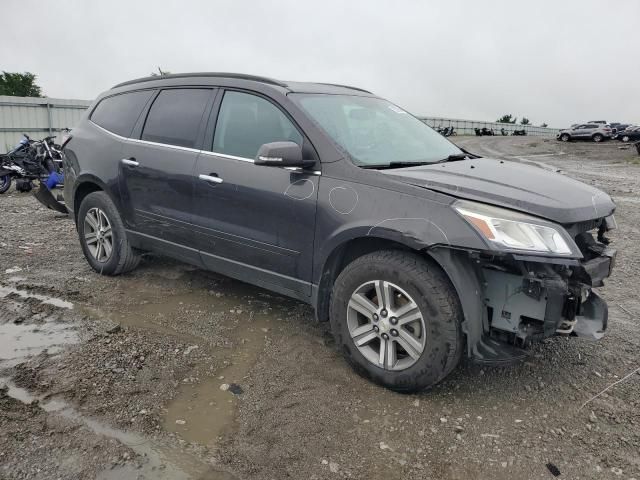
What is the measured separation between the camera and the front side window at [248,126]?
149 inches

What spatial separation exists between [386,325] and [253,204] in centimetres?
129

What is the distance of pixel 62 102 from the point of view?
16.5m

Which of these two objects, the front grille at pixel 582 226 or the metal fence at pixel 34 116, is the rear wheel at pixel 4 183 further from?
the front grille at pixel 582 226

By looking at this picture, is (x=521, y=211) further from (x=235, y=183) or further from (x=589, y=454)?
(x=235, y=183)

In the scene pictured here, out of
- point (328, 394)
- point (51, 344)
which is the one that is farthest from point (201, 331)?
point (328, 394)

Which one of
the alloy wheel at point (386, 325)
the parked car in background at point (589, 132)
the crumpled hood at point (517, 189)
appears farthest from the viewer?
the parked car in background at point (589, 132)

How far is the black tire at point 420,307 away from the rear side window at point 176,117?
1873mm

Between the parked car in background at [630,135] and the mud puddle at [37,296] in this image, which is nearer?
the mud puddle at [37,296]

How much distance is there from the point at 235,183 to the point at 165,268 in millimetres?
2183

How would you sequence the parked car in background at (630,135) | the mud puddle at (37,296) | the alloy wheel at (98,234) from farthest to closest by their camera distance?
the parked car in background at (630,135)
the alloy wheel at (98,234)
the mud puddle at (37,296)

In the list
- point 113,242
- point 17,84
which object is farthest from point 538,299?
point 17,84

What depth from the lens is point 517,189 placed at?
3.12 metres

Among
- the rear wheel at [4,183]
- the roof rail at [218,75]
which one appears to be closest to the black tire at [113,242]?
the roof rail at [218,75]

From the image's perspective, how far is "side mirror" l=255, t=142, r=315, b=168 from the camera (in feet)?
11.1
